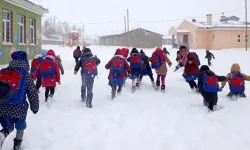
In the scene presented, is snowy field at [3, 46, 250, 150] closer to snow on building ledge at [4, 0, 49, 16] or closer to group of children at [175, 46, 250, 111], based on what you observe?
group of children at [175, 46, 250, 111]

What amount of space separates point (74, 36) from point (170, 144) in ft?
175

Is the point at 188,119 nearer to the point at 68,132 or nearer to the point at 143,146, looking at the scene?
the point at 143,146

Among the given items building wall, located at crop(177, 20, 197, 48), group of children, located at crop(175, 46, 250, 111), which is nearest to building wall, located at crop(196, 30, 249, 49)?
building wall, located at crop(177, 20, 197, 48)

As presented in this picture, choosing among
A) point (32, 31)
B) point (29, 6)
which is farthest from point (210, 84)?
point (32, 31)

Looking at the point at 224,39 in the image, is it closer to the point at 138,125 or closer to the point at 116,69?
the point at 116,69

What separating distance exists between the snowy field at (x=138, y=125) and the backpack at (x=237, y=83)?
35cm

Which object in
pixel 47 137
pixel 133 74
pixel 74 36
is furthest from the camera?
pixel 74 36

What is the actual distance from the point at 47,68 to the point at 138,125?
3.09 m

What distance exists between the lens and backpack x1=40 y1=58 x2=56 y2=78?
8.16 m

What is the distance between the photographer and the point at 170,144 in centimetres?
546

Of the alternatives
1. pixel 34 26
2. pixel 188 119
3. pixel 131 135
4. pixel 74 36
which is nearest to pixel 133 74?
pixel 188 119

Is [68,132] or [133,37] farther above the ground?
[133,37]

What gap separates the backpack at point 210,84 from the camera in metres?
7.75

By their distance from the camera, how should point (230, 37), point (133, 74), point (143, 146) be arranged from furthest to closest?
point (230, 37) < point (133, 74) < point (143, 146)
